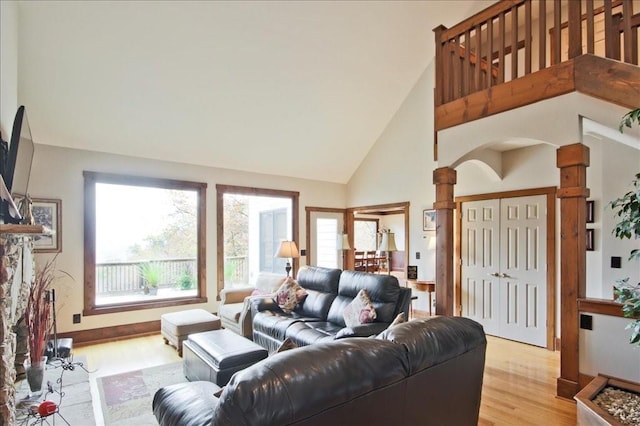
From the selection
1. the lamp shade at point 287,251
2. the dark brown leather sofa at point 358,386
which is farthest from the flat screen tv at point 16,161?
the lamp shade at point 287,251

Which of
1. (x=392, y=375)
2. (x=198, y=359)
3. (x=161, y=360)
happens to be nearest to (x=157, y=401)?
(x=392, y=375)

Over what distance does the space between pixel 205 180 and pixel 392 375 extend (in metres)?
5.00

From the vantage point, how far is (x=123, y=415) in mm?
2805

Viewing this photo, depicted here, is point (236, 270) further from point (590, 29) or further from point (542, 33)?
point (590, 29)

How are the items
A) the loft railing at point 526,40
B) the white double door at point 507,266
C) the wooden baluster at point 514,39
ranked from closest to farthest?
1. the loft railing at point 526,40
2. the wooden baluster at point 514,39
3. the white double door at point 507,266

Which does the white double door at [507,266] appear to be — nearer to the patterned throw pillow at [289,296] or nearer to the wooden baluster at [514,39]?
the wooden baluster at [514,39]

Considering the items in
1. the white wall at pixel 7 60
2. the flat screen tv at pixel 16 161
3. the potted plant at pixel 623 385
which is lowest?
the potted plant at pixel 623 385

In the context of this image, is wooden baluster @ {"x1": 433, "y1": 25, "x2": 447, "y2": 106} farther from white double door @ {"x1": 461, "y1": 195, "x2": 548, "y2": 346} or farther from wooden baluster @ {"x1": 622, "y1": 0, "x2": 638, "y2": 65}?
white double door @ {"x1": 461, "y1": 195, "x2": 548, "y2": 346}

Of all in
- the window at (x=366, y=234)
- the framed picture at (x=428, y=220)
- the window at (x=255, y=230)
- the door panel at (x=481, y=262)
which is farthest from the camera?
the window at (x=366, y=234)

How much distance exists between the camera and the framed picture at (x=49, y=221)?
14.3 ft

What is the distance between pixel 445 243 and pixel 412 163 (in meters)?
2.69

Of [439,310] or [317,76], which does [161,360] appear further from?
[317,76]

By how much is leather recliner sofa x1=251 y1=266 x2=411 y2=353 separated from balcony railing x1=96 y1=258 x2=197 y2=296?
209 cm

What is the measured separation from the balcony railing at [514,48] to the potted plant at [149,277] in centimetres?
477
